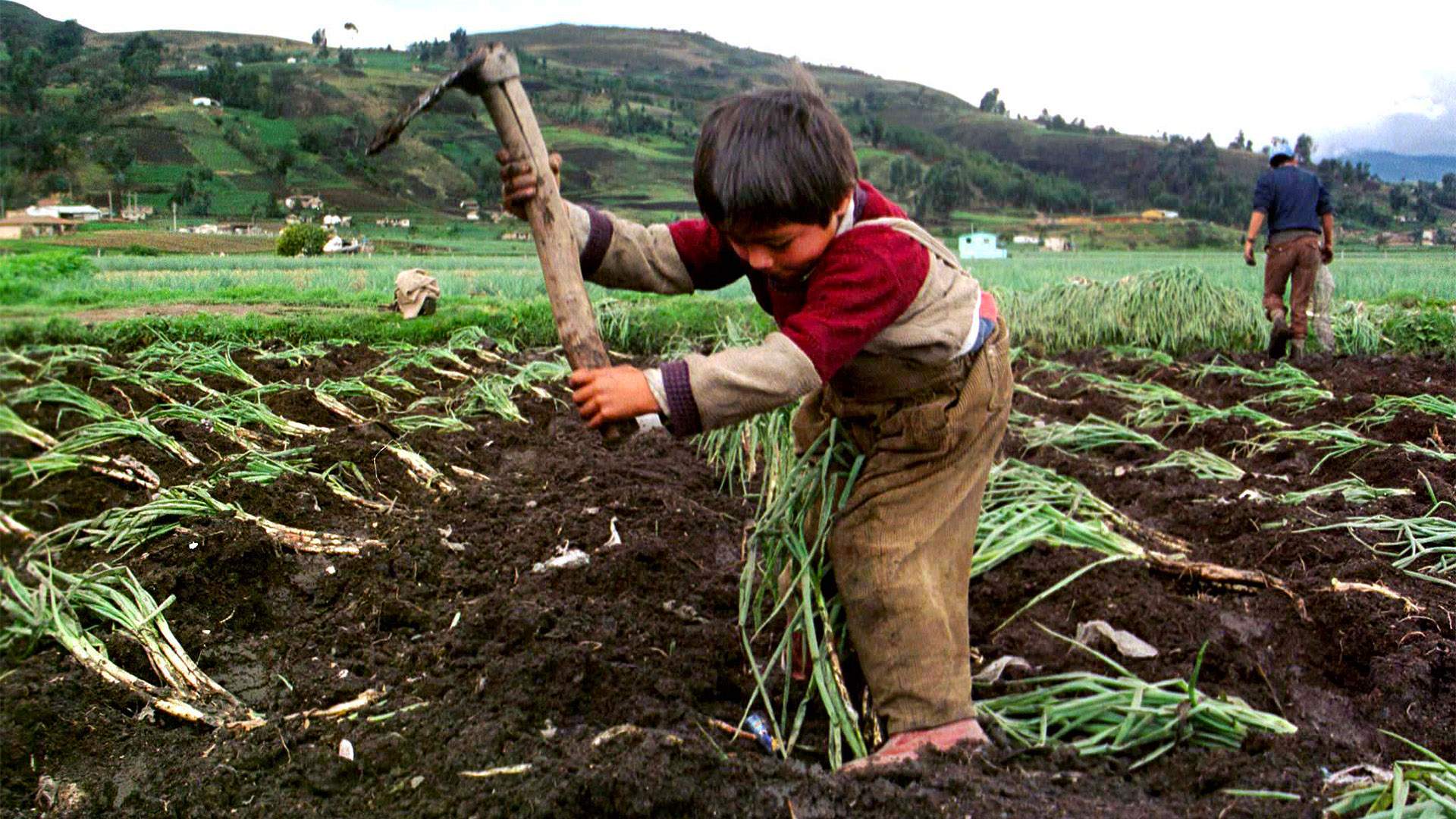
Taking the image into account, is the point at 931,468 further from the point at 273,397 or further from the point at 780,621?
the point at 273,397

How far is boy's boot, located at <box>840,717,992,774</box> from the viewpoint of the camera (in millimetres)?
2068

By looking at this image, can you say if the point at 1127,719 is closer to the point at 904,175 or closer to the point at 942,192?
the point at 942,192

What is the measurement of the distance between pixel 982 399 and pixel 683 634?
954 mm

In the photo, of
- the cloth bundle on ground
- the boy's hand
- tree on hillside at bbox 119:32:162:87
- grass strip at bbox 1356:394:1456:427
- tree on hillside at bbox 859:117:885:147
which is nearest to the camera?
the boy's hand

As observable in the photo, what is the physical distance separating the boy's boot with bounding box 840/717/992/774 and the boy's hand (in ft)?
2.57

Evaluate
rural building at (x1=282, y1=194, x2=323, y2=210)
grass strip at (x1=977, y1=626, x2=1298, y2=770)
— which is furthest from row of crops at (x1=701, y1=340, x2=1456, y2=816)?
rural building at (x1=282, y1=194, x2=323, y2=210)

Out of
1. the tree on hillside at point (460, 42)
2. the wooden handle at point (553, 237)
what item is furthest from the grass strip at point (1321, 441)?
the tree on hillside at point (460, 42)

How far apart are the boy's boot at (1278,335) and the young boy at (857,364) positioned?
23.4 feet

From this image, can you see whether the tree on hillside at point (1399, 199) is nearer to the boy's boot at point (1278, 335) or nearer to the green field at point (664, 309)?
the green field at point (664, 309)

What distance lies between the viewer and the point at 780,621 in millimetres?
2746

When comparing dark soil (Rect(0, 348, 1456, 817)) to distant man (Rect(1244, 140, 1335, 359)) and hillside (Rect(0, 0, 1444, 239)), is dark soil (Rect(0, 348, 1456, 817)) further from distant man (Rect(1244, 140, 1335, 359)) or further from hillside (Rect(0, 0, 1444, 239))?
distant man (Rect(1244, 140, 1335, 359))

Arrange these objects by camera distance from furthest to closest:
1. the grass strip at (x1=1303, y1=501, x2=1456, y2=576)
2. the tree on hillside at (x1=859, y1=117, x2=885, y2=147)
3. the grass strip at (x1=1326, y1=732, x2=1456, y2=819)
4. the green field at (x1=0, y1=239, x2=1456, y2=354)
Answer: the tree on hillside at (x1=859, y1=117, x2=885, y2=147) → the green field at (x1=0, y1=239, x2=1456, y2=354) → the grass strip at (x1=1303, y1=501, x2=1456, y2=576) → the grass strip at (x1=1326, y1=732, x2=1456, y2=819)

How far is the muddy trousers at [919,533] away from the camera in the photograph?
2.18m

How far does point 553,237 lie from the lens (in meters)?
1.98
